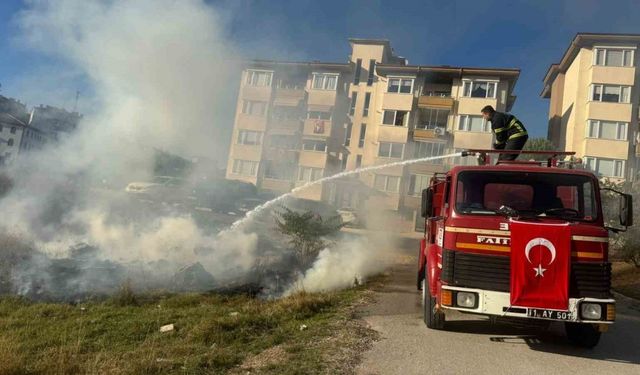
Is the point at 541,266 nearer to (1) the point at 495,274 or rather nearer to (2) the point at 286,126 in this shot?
(1) the point at 495,274

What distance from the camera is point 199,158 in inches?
800

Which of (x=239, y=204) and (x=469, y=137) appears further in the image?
(x=469, y=137)

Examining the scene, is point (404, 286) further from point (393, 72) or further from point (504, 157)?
point (393, 72)

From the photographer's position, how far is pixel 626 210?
554cm

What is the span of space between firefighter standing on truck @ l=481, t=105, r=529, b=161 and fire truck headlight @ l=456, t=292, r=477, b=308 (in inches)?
141

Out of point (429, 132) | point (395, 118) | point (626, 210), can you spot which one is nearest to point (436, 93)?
point (429, 132)

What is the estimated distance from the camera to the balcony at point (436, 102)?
3438cm

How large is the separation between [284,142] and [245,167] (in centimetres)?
404

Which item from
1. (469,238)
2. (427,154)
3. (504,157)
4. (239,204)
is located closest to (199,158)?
(239,204)

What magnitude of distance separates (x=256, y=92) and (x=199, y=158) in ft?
48.3

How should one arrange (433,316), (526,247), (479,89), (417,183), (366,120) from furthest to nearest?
(366,120) → (479,89) → (417,183) → (433,316) → (526,247)

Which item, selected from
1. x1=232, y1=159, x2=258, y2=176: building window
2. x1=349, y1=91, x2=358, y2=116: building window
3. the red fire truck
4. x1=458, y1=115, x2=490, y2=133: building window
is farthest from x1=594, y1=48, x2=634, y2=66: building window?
the red fire truck

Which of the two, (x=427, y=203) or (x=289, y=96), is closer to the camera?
(x=427, y=203)

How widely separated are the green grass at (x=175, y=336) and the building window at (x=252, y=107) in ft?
87.5
